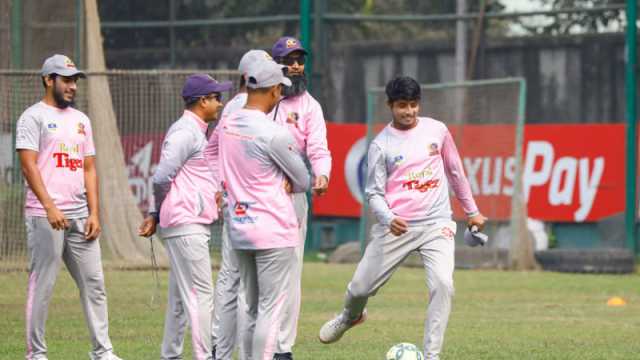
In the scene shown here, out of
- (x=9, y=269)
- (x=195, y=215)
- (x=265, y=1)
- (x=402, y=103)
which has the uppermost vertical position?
(x=265, y=1)

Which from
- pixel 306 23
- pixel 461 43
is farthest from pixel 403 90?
pixel 461 43

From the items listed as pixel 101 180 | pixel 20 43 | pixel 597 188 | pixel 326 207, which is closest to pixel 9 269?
pixel 101 180

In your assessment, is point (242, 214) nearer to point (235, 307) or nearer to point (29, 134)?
point (235, 307)

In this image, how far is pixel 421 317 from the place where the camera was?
1471 cm

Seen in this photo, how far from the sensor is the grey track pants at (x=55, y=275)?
10406 mm

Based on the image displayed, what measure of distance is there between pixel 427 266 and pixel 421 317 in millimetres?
4322

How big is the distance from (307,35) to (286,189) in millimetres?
14539

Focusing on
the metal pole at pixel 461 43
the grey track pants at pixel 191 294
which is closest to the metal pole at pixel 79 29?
the metal pole at pixel 461 43

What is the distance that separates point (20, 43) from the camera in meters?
19.6

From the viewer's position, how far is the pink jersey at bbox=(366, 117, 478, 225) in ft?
34.3

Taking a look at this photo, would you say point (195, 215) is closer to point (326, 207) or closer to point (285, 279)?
point (285, 279)

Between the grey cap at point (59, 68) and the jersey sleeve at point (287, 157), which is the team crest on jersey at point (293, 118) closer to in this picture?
the grey cap at point (59, 68)

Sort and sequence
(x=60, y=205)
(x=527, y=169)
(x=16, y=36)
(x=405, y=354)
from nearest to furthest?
(x=405, y=354) → (x=60, y=205) → (x=16, y=36) → (x=527, y=169)

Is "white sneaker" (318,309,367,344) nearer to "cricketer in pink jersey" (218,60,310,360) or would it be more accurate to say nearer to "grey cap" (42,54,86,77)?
"cricketer in pink jersey" (218,60,310,360)
